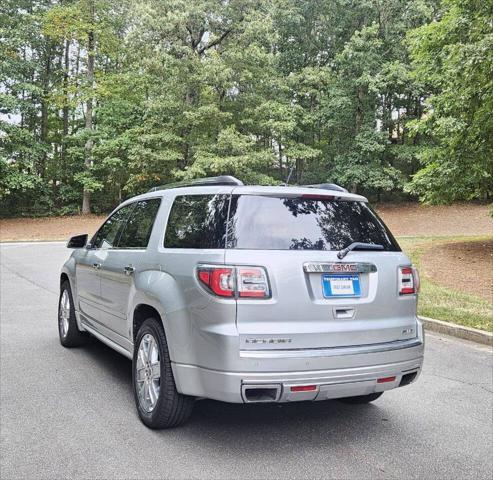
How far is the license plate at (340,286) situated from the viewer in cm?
346

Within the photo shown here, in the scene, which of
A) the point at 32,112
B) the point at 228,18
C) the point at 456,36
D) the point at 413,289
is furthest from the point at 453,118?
the point at 32,112

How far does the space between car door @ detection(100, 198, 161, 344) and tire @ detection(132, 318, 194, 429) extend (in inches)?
19.0

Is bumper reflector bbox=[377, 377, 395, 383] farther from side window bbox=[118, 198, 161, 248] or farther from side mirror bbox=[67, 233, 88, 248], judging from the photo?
side mirror bbox=[67, 233, 88, 248]

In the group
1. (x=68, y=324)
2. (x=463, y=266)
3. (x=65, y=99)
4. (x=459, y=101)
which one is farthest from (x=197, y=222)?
(x=65, y=99)

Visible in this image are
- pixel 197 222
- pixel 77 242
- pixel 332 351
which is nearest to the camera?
pixel 332 351

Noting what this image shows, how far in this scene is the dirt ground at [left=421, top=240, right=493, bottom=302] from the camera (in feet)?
34.0

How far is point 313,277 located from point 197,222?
→ 96 cm

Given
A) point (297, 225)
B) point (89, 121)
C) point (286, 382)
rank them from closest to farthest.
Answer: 1. point (286, 382)
2. point (297, 225)
3. point (89, 121)

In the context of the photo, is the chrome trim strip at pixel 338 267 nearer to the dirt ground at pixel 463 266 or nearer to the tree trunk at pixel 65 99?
the dirt ground at pixel 463 266

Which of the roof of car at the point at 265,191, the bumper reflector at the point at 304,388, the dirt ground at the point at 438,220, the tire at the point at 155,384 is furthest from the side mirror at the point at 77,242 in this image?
the dirt ground at the point at 438,220

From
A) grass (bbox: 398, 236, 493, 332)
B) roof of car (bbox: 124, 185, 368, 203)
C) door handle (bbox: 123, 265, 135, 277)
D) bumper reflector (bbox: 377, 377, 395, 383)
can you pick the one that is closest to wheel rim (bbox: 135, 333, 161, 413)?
door handle (bbox: 123, 265, 135, 277)

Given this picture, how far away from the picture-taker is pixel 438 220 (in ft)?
93.2

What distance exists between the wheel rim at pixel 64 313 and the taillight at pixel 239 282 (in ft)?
11.8

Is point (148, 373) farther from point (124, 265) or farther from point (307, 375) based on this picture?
point (307, 375)
